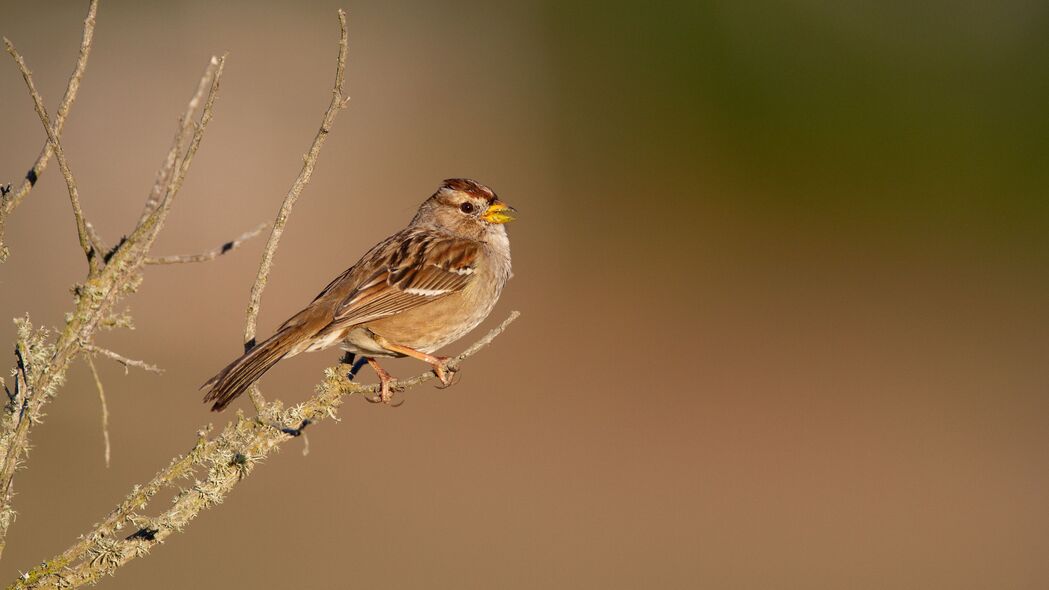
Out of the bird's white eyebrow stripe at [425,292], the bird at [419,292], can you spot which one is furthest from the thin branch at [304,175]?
the bird's white eyebrow stripe at [425,292]

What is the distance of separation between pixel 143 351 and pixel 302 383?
1811 mm

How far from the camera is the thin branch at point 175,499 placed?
220 cm

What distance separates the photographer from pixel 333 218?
13898mm

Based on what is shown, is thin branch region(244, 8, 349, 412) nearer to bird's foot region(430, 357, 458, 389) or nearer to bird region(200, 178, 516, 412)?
bird region(200, 178, 516, 412)

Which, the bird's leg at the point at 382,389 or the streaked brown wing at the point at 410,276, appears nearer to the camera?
the bird's leg at the point at 382,389

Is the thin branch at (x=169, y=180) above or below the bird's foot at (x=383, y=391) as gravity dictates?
below

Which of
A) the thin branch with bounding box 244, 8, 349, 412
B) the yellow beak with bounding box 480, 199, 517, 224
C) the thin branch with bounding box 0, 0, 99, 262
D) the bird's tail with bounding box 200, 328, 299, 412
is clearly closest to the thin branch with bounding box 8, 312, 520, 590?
the thin branch with bounding box 244, 8, 349, 412

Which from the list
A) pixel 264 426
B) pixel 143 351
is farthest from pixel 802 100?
pixel 264 426

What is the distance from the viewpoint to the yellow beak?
5051mm

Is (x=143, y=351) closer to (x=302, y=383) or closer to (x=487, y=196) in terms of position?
(x=302, y=383)

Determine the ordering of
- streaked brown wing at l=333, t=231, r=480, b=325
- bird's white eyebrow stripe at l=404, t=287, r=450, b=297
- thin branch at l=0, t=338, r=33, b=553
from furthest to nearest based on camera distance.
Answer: bird's white eyebrow stripe at l=404, t=287, r=450, b=297 < streaked brown wing at l=333, t=231, r=480, b=325 < thin branch at l=0, t=338, r=33, b=553

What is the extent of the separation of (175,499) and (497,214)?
2.79m

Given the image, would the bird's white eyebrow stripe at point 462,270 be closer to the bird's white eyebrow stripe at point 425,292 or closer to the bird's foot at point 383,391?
the bird's white eyebrow stripe at point 425,292

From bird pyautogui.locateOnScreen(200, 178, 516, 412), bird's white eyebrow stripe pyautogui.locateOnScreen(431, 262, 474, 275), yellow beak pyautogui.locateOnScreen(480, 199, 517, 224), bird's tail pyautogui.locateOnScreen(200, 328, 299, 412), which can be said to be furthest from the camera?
yellow beak pyautogui.locateOnScreen(480, 199, 517, 224)
